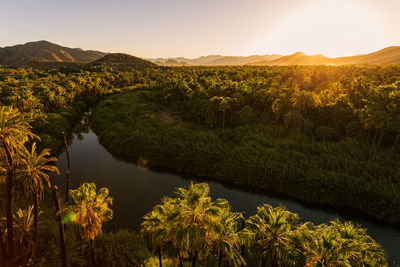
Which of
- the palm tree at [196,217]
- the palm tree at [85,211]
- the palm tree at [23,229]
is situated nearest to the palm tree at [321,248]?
the palm tree at [196,217]

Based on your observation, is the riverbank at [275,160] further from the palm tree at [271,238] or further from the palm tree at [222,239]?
the palm tree at [222,239]

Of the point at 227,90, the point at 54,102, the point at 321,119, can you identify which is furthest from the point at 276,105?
the point at 54,102

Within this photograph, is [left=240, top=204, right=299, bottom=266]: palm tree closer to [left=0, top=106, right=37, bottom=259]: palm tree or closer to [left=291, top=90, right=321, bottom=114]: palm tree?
[left=0, top=106, right=37, bottom=259]: palm tree

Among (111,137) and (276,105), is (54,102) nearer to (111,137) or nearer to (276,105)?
(111,137)

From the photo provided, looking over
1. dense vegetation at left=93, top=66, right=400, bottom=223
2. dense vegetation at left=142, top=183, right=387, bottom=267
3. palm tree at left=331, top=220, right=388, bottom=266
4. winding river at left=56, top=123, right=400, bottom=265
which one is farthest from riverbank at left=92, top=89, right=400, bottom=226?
Result: dense vegetation at left=142, top=183, right=387, bottom=267

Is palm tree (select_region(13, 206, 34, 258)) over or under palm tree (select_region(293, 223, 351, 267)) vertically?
under
